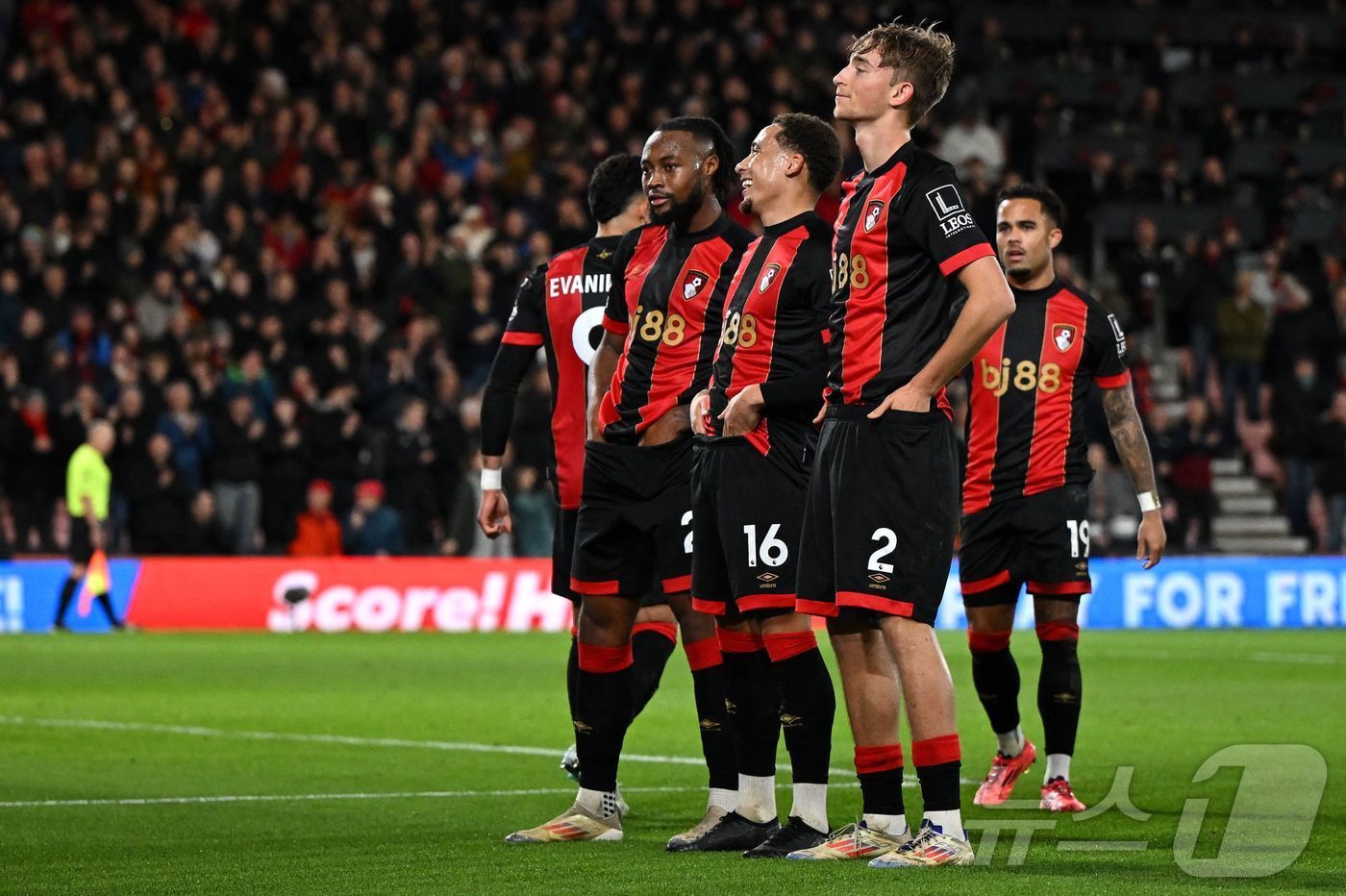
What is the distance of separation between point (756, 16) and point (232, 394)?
10.7m

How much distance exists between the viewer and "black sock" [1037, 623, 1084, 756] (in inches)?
335

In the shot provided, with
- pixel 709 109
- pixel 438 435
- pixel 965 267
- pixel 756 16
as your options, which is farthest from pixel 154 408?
pixel 965 267

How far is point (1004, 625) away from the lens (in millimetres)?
8836

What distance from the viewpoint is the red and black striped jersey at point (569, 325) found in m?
8.43

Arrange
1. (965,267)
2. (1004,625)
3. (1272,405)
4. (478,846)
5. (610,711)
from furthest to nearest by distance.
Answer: (1272,405) → (1004,625) → (610,711) → (478,846) → (965,267)

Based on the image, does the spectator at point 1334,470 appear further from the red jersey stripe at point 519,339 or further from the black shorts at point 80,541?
the red jersey stripe at point 519,339

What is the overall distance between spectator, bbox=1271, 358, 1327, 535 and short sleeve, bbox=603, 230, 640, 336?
19.1m

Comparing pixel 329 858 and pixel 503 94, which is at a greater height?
pixel 503 94

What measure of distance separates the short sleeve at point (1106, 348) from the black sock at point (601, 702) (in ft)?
8.60

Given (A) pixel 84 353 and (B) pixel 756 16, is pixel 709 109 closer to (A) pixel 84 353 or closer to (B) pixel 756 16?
(B) pixel 756 16

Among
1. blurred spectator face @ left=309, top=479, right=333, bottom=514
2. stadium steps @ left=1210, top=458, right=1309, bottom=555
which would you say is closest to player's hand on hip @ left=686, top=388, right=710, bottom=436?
blurred spectator face @ left=309, top=479, right=333, bottom=514

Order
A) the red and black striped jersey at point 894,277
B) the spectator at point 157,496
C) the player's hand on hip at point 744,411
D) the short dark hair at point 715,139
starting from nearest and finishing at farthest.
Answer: the red and black striped jersey at point 894,277 < the player's hand on hip at point 744,411 < the short dark hair at point 715,139 < the spectator at point 157,496


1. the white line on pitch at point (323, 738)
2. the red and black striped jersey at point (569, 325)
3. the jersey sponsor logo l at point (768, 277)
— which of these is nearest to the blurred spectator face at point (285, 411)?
the white line on pitch at point (323, 738)

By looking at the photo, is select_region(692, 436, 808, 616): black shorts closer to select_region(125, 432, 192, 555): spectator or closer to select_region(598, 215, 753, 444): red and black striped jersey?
select_region(598, 215, 753, 444): red and black striped jersey
